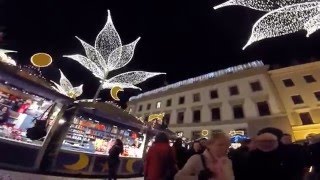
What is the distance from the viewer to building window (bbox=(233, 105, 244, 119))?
78.5 feet

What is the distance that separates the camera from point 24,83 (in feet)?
24.4

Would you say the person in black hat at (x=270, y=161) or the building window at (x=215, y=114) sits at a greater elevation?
the building window at (x=215, y=114)

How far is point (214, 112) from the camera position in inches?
1030

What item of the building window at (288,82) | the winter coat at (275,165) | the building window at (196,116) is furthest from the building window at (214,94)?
the winter coat at (275,165)

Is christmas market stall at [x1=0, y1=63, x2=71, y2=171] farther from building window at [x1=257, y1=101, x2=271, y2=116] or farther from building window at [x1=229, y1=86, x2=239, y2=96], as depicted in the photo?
building window at [x1=229, y1=86, x2=239, y2=96]

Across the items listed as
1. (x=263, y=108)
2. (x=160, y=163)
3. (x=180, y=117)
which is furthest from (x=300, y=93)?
(x=160, y=163)

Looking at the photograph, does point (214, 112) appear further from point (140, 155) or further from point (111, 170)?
point (111, 170)

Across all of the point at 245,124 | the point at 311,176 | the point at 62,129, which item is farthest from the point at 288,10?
the point at 245,124

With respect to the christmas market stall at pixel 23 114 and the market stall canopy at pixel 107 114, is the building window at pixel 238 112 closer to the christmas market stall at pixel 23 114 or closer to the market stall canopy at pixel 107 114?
the market stall canopy at pixel 107 114

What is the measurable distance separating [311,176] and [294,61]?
24.8 metres

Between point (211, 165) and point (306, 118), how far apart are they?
23775 mm

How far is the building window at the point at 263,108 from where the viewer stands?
22562mm

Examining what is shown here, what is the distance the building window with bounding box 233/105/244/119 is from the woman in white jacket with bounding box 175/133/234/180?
2267 centimetres

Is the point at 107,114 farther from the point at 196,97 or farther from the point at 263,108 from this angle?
the point at 196,97
